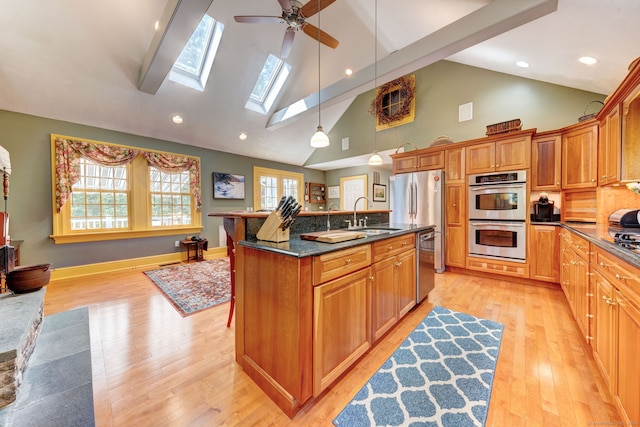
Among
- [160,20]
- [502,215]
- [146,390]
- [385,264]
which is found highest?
[160,20]

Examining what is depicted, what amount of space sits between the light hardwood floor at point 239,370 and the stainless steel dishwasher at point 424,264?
0.71 ft

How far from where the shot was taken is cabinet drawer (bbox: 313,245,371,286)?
1.37 m

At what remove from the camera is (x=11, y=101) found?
3434 mm

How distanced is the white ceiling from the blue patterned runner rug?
9.19 feet

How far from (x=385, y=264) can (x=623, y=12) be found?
263 centimetres

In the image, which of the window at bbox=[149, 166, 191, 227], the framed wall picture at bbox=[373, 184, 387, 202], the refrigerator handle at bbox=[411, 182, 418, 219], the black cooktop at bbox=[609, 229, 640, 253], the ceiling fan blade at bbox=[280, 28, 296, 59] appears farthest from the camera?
the framed wall picture at bbox=[373, 184, 387, 202]

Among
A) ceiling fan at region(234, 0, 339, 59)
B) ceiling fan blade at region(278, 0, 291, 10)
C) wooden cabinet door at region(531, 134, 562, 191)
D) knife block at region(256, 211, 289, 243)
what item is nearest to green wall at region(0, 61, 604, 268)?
wooden cabinet door at region(531, 134, 562, 191)

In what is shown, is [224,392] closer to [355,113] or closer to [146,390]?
[146,390]

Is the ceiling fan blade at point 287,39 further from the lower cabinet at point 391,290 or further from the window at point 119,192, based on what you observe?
the window at point 119,192

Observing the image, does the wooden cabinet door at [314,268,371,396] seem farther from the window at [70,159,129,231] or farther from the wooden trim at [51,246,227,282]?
the window at [70,159,129,231]

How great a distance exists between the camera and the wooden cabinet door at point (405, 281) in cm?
222

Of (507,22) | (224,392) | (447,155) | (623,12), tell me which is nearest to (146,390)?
(224,392)

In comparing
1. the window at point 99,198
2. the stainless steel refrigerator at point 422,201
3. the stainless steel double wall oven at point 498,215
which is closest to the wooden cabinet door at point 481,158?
the stainless steel double wall oven at point 498,215

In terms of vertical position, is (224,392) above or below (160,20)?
below
